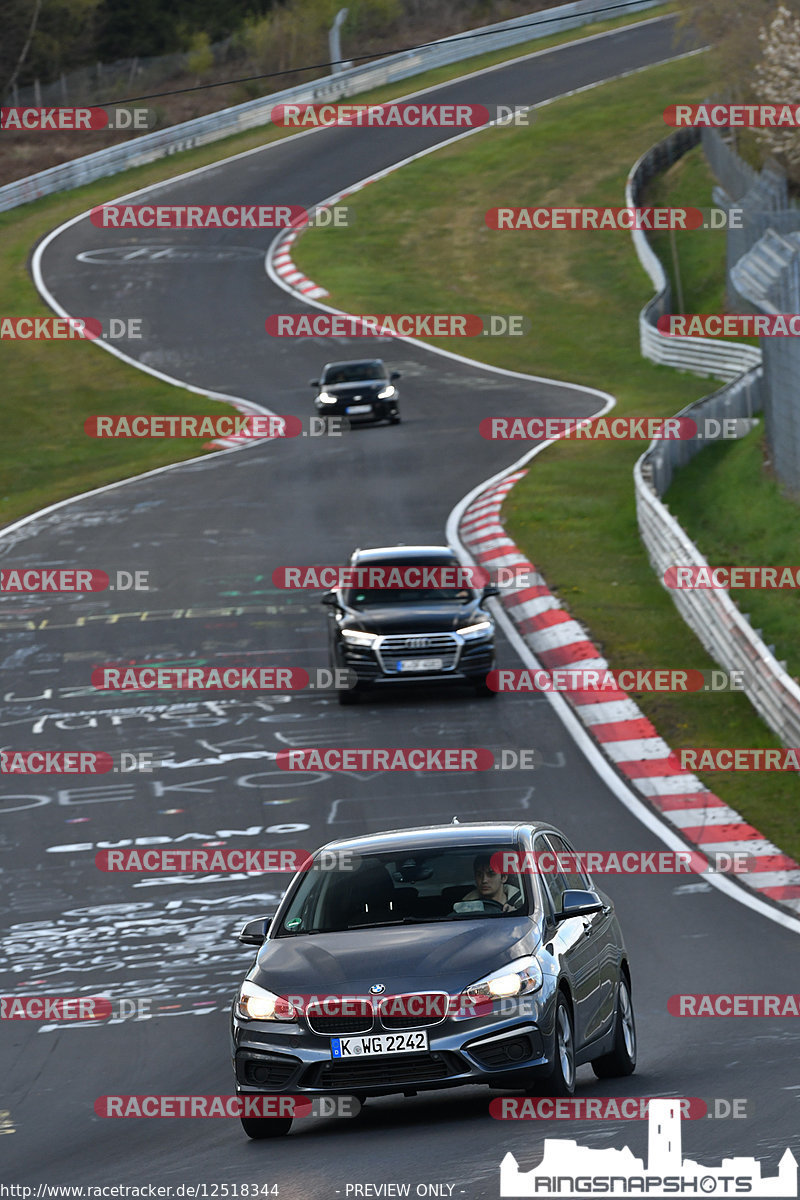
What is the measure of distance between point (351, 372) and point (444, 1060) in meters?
32.4

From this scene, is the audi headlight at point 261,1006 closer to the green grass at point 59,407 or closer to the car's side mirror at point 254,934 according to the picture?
the car's side mirror at point 254,934

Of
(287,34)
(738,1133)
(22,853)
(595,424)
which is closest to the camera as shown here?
(738,1133)

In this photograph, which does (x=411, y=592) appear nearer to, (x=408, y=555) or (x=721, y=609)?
(x=408, y=555)

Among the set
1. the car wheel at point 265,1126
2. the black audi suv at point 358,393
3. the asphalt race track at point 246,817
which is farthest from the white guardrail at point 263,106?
the car wheel at point 265,1126

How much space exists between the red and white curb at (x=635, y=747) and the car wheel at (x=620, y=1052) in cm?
421

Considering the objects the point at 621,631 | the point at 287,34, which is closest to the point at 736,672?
the point at 621,631

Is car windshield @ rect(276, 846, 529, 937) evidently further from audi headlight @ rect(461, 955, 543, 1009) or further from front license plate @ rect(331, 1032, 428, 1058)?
front license plate @ rect(331, 1032, 428, 1058)

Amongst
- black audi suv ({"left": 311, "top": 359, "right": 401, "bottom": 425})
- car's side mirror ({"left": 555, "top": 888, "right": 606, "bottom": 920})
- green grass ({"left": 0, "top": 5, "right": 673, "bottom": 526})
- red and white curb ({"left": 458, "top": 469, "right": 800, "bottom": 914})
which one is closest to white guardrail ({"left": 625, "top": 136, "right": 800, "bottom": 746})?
red and white curb ({"left": 458, "top": 469, "right": 800, "bottom": 914})

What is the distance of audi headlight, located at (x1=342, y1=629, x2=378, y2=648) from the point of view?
69.4 feet

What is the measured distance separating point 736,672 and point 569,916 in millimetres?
11274

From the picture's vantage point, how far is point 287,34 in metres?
80.1

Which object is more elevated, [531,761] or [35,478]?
[531,761]

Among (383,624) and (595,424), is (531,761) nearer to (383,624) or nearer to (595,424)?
(383,624)

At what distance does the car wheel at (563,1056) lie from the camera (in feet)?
28.4
